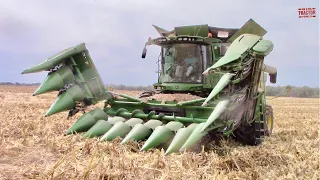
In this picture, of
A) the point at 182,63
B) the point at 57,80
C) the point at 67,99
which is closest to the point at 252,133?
the point at 182,63

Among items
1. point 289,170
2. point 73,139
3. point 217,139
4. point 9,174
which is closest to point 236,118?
point 217,139

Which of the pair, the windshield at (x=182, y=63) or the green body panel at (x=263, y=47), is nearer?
the green body panel at (x=263, y=47)

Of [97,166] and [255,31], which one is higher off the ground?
[255,31]

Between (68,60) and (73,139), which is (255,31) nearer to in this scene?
(68,60)

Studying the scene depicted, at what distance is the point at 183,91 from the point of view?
6.88 meters

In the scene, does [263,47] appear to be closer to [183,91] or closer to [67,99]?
[183,91]

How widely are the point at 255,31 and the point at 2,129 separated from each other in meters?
5.12

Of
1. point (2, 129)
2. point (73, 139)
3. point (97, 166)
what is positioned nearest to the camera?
point (97, 166)

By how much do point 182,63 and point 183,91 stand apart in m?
0.55

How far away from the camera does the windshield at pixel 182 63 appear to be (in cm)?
684

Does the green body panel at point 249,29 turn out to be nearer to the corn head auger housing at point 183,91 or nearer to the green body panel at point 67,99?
the corn head auger housing at point 183,91

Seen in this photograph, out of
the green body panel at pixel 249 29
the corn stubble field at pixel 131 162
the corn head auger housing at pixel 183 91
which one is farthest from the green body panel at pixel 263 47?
the green body panel at pixel 249 29

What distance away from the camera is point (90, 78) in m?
6.41

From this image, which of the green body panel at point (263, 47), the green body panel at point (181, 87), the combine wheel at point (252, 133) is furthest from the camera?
the green body panel at point (181, 87)
